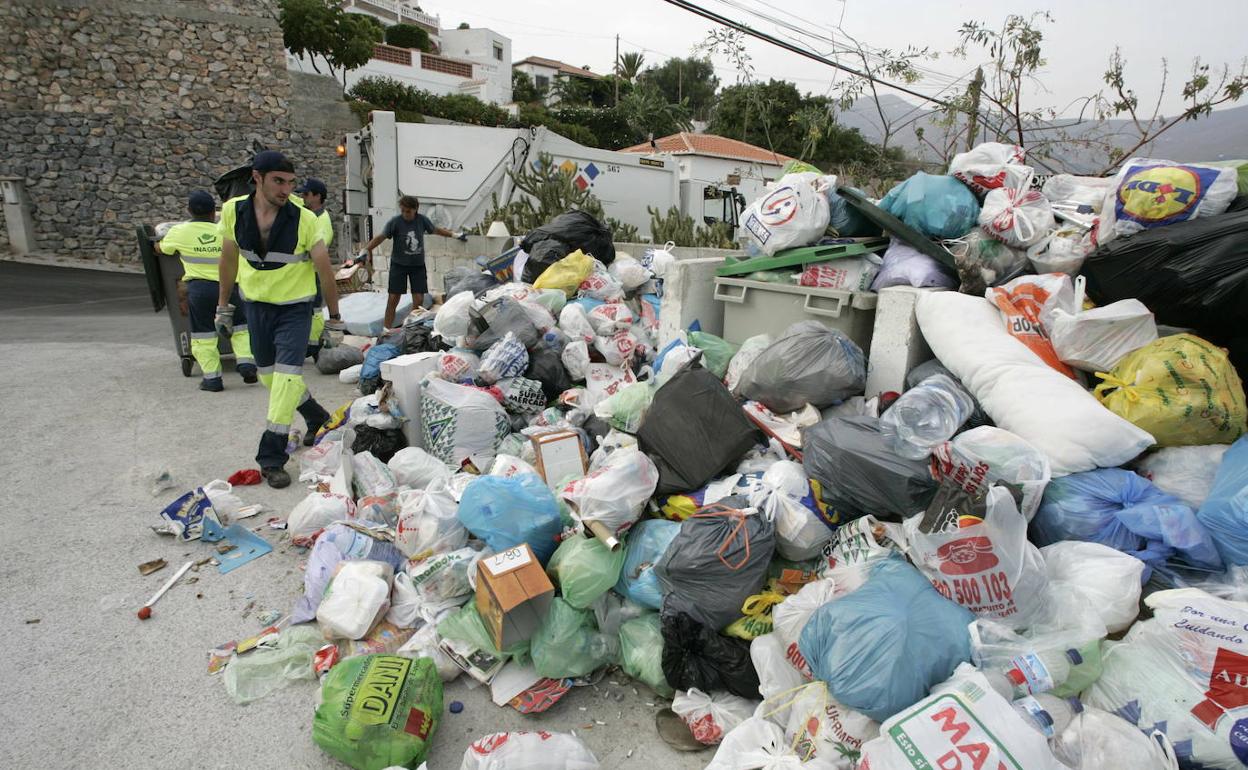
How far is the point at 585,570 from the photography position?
89.0 inches

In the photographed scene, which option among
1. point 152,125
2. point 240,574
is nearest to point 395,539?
point 240,574

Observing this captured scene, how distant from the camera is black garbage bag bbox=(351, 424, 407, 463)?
11.8 feet

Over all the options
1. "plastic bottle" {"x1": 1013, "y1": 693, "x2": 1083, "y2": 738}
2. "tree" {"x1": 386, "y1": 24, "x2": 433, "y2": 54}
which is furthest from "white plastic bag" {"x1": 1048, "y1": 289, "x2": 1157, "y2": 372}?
"tree" {"x1": 386, "y1": 24, "x2": 433, "y2": 54}

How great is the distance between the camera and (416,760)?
1839 mm

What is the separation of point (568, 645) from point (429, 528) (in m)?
0.80

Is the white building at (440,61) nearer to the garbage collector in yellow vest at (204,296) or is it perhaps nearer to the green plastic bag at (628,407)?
the garbage collector in yellow vest at (204,296)

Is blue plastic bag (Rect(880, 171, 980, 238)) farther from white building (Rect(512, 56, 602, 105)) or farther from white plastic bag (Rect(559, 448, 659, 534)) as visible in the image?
white building (Rect(512, 56, 602, 105))

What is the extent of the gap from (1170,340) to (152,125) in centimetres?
1971

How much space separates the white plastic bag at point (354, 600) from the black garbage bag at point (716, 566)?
1.06m

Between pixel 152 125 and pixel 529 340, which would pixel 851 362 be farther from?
pixel 152 125

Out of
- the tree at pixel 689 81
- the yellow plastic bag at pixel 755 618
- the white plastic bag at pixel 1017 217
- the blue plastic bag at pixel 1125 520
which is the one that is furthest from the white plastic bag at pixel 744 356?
the tree at pixel 689 81

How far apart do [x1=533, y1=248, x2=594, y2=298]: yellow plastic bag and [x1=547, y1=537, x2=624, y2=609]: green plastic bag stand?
2.73 meters

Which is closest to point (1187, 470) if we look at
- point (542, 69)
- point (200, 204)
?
point (200, 204)

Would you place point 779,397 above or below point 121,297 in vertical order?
above
